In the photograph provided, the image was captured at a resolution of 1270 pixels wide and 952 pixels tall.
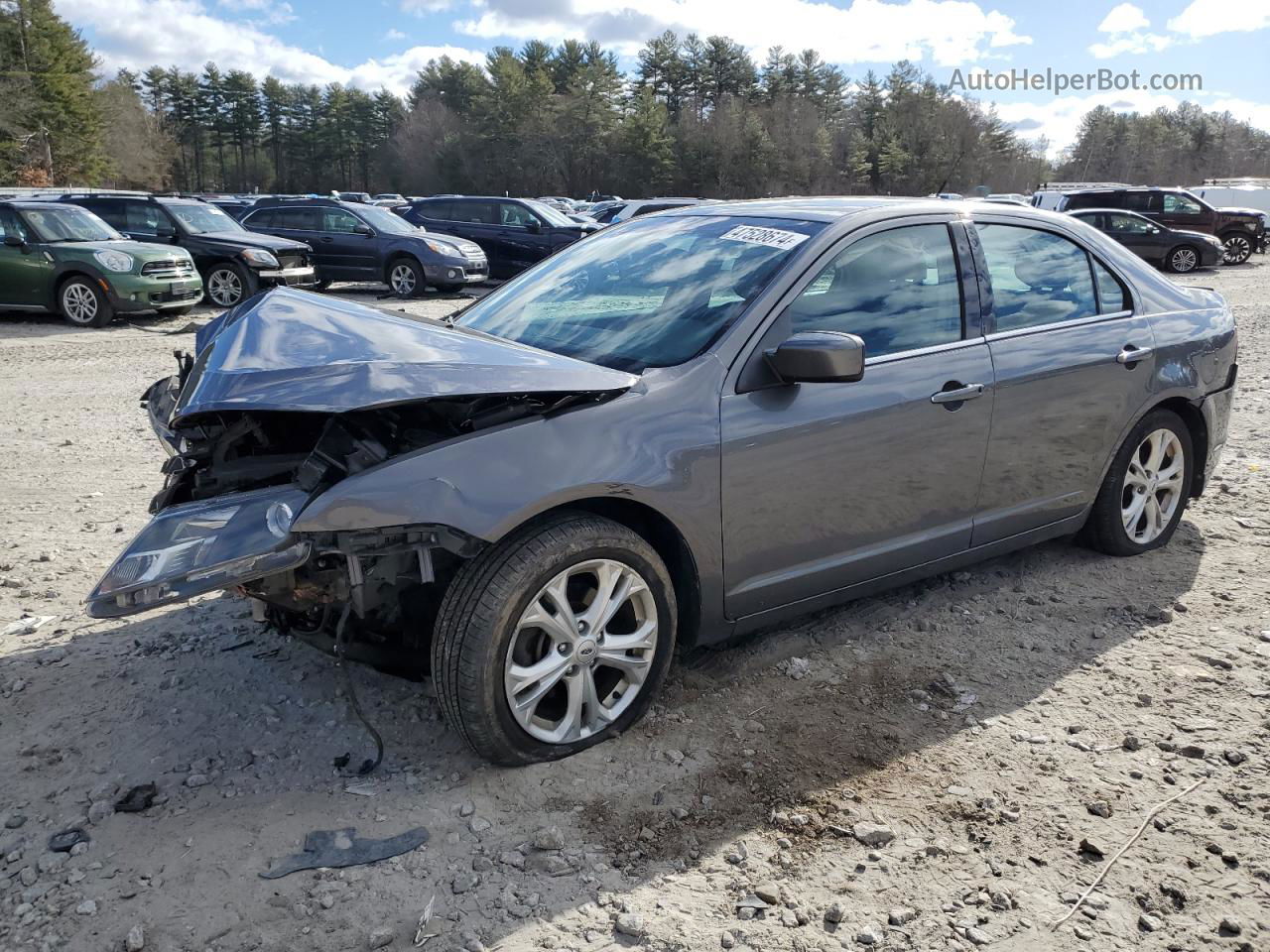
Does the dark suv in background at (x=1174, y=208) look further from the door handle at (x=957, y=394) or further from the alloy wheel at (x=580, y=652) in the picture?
the alloy wheel at (x=580, y=652)

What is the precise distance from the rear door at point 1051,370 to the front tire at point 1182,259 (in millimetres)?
22586

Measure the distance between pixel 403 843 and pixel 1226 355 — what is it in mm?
4515

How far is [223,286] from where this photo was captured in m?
14.7

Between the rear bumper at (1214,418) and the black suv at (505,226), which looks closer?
the rear bumper at (1214,418)

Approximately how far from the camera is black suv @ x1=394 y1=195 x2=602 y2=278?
63.1ft

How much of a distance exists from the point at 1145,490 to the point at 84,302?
12.4 m

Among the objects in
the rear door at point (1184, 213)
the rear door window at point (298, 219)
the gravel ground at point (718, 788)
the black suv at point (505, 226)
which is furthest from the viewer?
the rear door at point (1184, 213)

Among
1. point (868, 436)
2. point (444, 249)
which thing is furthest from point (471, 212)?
point (868, 436)

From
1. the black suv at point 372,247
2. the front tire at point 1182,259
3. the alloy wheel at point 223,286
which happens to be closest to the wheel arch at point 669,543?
the alloy wheel at point 223,286

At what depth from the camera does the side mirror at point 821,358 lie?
313cm

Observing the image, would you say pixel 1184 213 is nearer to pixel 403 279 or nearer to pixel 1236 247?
pixel 1236 247

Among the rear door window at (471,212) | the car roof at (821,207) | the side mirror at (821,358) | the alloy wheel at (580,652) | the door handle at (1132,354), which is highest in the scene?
the rear door window at (471,212)

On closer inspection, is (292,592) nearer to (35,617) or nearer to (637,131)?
(35,617)

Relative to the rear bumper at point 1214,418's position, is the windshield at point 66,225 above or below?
above
